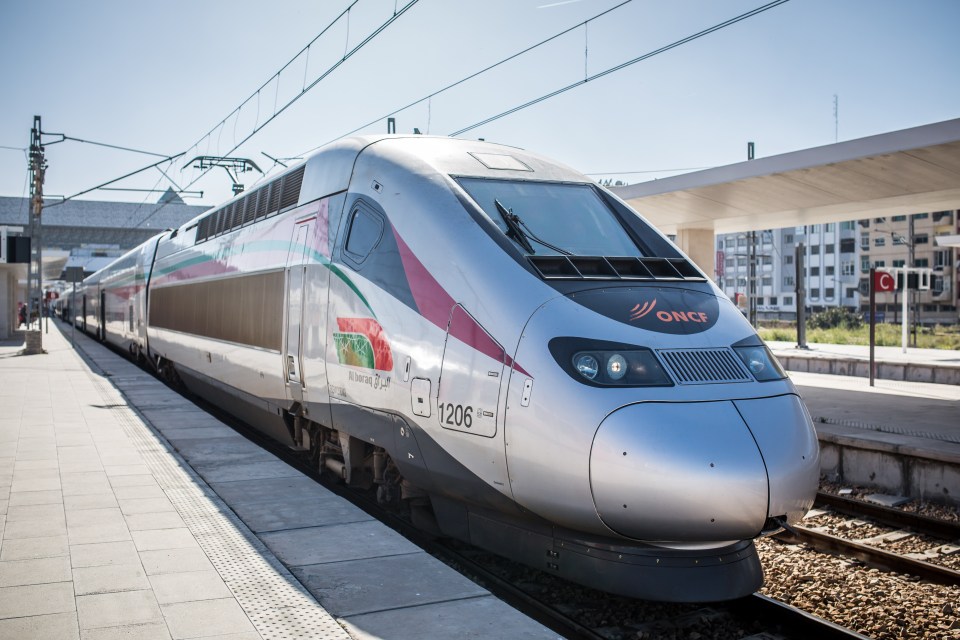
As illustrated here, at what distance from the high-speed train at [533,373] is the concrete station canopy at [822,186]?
320 inches

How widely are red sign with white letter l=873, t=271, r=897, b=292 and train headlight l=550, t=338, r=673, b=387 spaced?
42.7 ft

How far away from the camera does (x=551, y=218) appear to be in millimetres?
6336

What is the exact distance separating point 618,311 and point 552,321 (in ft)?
1.61

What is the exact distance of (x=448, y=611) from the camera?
457 cm

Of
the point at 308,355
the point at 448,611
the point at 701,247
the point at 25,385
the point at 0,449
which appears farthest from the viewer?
the point at 701,247

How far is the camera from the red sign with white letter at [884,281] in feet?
55.1

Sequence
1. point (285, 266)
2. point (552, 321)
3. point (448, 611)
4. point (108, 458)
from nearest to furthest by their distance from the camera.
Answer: point (448, 611), point (552, 321), point (285, 266), point (108, 458)

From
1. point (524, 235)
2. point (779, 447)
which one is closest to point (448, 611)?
point (779, 447)

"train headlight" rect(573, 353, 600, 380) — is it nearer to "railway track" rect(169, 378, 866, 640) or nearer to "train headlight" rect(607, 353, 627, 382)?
"train headlight" rect(607, 353, 627, 382)

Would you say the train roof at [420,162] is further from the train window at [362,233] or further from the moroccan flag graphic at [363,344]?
the moroccan flag graphic at [363,344]

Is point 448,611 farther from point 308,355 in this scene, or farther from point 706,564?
point 308,355

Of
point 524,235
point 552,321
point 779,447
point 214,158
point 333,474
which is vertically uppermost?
point 214,158

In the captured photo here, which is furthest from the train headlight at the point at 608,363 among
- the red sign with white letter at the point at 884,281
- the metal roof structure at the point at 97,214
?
the metal roof structure at the point at 97,214

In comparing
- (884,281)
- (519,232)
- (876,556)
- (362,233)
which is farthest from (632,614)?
(884,281)
